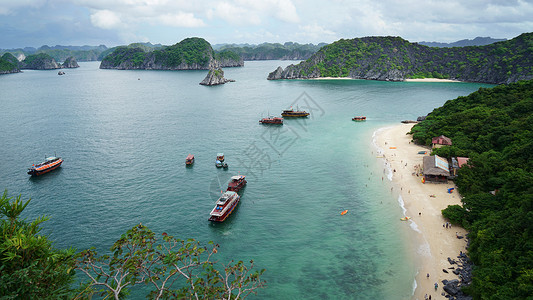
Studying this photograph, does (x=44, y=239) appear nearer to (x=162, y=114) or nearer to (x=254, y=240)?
(x=254, y=240)

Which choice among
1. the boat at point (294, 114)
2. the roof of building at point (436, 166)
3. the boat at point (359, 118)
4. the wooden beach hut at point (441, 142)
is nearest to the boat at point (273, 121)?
the boat at point (294, 114)

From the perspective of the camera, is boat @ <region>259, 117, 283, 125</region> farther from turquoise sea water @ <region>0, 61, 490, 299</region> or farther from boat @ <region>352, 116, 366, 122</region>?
boat @ <region>352, 116, 366, 122</region>

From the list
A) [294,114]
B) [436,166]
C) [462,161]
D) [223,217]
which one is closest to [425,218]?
[436,166]

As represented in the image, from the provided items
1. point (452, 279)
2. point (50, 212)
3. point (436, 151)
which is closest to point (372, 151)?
point (436, 151)

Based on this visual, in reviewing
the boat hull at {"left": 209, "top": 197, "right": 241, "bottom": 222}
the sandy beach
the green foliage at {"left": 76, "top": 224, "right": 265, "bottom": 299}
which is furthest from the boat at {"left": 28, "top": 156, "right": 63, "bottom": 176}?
the sandy beach

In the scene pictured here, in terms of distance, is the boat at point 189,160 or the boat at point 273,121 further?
the boat at point 273,121

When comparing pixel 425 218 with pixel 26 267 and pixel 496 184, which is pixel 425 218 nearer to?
pixel 496 184

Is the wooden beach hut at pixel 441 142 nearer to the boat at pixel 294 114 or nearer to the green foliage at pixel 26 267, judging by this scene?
the boat at pixel 294 114

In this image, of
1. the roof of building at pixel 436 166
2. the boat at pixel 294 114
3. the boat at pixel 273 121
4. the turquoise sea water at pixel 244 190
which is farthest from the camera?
the boat at pixel 294 114
